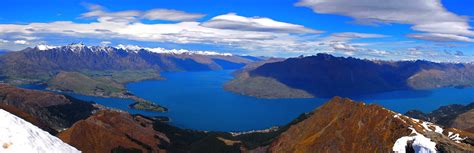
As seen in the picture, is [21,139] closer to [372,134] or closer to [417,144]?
[417,144]

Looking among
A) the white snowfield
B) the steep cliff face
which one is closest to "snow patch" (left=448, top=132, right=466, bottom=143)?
the steep cliff face

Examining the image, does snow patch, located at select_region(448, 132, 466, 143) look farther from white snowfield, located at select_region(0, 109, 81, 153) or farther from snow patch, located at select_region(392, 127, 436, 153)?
white snowfield, located at select_region(0, 109, 81, 153)

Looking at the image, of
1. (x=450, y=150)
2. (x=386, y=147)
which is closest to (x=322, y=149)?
(x=386, y=147)

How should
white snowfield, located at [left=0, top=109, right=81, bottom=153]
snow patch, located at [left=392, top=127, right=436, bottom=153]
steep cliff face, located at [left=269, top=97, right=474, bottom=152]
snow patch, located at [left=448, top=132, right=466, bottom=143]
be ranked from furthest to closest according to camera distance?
snow patch, located at [left=448, top=132, right=466, bottom=143]
steep cliff face, located at [left=269, top=97, right=474, bottom=152]
snow patch, located at [left=392, top=127, right=436, bottom=153]
white snowfield, located at [left=0, top=109, right=81, bottom=153]

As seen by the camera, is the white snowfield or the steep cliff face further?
the steep cliff face

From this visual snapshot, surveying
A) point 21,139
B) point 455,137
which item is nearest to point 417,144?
point 455,137

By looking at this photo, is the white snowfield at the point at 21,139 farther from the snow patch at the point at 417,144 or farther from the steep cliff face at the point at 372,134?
the steep cliff face at the point at 372,134

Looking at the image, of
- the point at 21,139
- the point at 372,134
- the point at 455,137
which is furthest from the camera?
the point at 372,134

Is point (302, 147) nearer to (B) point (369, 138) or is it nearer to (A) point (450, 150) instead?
(B) point (369, 138)
